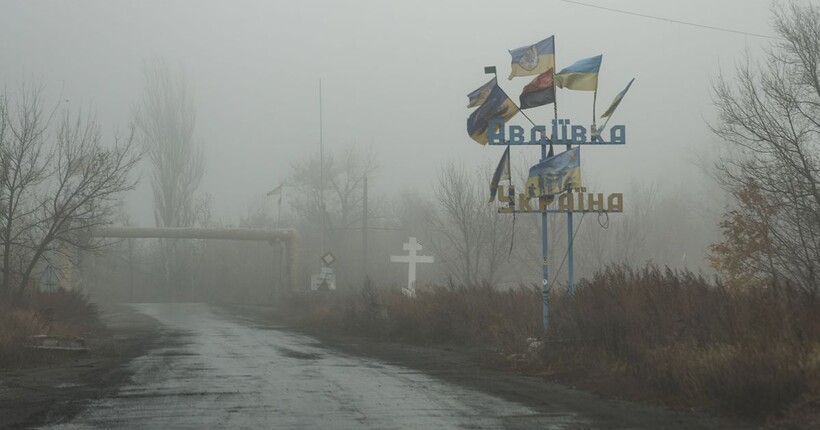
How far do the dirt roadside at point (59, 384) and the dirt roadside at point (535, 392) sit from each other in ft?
17.1

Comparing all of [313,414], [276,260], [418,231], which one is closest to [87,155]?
[313,414]

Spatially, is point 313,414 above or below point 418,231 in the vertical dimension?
below

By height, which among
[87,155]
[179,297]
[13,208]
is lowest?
[179,297]

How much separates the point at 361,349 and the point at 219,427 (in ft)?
40.5

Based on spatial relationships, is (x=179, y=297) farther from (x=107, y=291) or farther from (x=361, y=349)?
(x=361, y=349)

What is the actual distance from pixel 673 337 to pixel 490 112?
24.5ft

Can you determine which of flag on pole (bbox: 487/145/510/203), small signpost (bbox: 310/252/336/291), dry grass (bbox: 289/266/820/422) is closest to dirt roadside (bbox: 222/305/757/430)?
dry grass (bbox: 289/266/820/422)

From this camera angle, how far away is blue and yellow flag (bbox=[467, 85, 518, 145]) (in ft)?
59.2

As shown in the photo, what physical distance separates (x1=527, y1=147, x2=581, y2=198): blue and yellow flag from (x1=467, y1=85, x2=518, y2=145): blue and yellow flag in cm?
159

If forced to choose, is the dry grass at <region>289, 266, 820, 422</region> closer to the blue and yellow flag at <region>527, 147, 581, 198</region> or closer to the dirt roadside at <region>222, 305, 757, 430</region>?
the dirt roadside at <region>222, 305, 757, 430</region>

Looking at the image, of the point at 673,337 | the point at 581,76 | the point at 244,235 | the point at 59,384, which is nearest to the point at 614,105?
the point at 581,76

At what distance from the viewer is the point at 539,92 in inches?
698

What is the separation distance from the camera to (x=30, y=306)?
27672 mm

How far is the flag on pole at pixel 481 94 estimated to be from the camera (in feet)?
60.1
